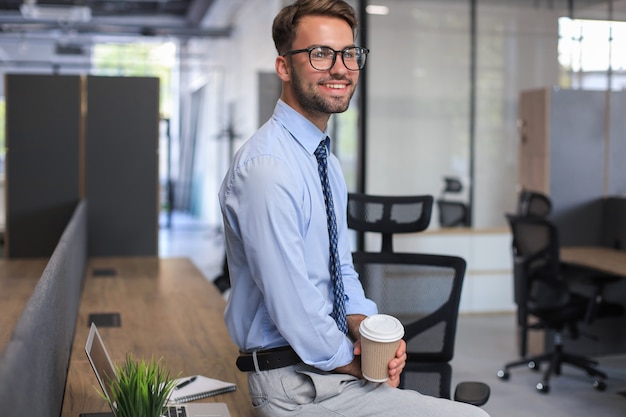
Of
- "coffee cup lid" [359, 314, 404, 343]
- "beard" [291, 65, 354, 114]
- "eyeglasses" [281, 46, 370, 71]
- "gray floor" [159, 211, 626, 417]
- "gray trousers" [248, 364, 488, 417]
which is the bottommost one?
"gray floor" [159, 211, 626, 417]

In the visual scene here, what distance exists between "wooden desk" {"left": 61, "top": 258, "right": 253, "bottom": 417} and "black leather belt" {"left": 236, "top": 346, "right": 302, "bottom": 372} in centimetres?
36

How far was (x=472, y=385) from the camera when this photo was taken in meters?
2.29

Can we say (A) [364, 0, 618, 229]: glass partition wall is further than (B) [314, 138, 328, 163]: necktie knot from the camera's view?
Yes

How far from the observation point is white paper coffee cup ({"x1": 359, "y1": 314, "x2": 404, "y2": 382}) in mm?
1744

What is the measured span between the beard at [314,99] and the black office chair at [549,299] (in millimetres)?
3426

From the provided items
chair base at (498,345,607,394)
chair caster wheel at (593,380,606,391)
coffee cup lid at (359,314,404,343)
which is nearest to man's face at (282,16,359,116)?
coffee cup lid at (359,314,404,343)

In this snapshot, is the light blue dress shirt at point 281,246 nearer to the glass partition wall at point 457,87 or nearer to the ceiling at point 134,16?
the glass partition wall at point 457,87

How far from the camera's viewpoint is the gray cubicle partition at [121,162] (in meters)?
5.43

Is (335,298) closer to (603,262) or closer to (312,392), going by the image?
(312,392)

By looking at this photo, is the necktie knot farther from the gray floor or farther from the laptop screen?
the gray floor

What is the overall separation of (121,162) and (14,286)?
A: 4.56 feet

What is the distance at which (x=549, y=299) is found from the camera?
5.22m

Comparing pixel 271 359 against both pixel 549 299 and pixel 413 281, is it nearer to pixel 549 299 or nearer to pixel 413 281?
pixel 413 281

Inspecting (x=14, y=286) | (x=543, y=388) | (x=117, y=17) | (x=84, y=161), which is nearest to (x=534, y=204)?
(x=543, y=388)
